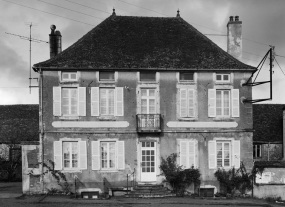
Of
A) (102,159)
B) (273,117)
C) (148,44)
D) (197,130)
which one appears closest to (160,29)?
(148,44)

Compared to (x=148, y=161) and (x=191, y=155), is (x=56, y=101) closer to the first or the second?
(x=148, y=161)

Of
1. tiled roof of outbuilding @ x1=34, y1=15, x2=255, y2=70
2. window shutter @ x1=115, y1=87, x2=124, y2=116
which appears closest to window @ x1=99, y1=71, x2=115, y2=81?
tiled roof of outbuilding @ x1=34, y1=15, x2=255, y2=70

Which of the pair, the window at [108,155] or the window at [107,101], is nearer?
the window at [108,155]

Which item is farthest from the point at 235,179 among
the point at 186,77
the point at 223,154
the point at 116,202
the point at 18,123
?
the point at 18,123

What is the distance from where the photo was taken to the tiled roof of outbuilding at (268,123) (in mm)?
34250

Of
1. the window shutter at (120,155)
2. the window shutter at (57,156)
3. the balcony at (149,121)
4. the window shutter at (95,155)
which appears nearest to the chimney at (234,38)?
the balcony at (149,121)

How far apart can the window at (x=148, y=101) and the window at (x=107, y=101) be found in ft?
5.58

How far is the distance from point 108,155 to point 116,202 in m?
3.54

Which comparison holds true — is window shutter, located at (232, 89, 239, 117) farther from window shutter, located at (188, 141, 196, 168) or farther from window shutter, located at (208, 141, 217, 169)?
window shutter, located at (188, 141, 196, 168)

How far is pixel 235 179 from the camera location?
990 inches

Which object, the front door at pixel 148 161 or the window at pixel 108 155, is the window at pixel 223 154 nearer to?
the front door at pixel 148 161

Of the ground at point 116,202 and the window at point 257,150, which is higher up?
the window at point 257,150

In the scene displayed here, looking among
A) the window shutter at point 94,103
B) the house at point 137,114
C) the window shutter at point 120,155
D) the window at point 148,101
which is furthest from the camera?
the window at point 148,101

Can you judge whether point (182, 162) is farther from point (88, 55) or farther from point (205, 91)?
point (88, 55)
